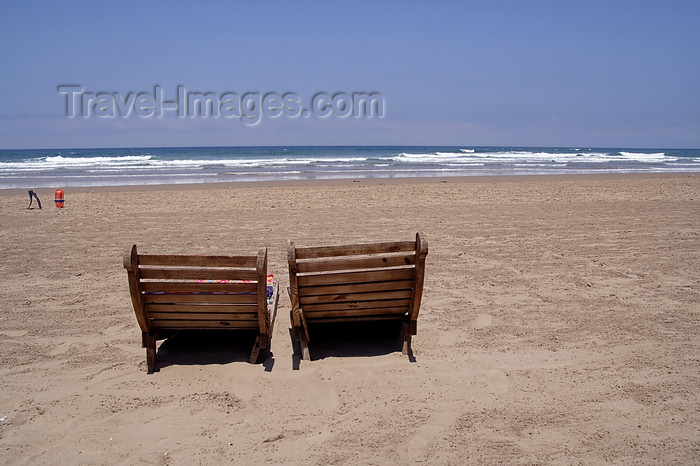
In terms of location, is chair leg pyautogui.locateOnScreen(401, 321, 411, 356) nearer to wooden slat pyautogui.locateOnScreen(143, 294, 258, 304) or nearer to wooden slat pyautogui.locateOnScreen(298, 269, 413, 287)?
wooden slat pyautogui.locateOnScreen(298, 269, 413, 287)

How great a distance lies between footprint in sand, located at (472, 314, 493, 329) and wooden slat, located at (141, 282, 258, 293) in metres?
2.29

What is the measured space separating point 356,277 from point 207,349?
1.53 meters

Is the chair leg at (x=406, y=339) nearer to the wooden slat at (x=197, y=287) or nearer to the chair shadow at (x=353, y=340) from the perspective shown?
the chair shadow at (x=353, y=340)

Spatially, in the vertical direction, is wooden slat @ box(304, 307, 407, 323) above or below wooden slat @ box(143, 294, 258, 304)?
below

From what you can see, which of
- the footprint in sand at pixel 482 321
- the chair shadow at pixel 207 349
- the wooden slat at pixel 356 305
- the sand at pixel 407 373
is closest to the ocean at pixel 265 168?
the sand at pixel 407 373

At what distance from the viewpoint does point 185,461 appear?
292 centimetres

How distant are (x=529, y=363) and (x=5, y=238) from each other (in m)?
9.13

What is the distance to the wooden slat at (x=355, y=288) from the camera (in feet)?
13.0

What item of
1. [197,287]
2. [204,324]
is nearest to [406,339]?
[204,324]

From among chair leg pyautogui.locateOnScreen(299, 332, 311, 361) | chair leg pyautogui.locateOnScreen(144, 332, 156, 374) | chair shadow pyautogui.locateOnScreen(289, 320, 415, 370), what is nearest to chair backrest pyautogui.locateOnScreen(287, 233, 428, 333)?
chair leg pyautogui.locateOnScreen(299, 332, 311, 361)

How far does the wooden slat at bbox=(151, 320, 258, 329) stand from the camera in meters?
3.98

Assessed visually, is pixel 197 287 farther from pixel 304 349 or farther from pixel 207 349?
pixel 304 349

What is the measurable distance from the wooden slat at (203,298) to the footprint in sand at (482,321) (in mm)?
2257

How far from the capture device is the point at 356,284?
3990 mm
